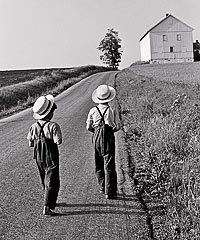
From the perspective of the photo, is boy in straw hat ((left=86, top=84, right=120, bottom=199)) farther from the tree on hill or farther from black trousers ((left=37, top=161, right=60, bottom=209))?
the tree on hill

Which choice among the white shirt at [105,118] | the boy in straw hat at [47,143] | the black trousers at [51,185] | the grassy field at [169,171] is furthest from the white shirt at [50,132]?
the grassy field at [169,171]

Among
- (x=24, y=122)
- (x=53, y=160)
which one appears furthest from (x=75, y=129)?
(x=53, y=160)

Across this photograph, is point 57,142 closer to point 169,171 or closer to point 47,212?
point 47,212

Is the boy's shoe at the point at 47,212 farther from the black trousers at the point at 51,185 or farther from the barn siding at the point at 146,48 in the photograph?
the barn siding at the point at 146,48

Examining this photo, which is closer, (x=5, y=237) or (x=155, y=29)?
(x=5, y=237)

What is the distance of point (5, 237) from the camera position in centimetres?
524

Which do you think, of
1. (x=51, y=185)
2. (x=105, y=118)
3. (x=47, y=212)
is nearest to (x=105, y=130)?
(x=105, y=118)

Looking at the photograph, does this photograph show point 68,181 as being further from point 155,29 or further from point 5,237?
point 155,29

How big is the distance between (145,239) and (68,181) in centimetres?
316

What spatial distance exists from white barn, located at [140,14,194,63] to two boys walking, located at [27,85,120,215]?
8438 centimetres

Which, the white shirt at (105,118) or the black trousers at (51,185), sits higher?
the white shirt at (105,118)

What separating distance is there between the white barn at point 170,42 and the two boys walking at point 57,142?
84.4m

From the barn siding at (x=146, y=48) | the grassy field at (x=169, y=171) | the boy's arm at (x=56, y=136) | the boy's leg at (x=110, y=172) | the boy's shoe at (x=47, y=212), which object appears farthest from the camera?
the barn siding at (x=146, y=48)

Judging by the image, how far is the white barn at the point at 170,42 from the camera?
9012 cm
